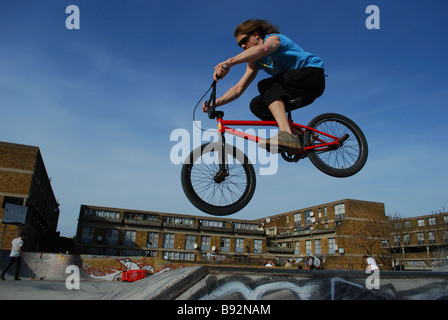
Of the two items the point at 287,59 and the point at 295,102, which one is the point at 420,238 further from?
the point at 287,59

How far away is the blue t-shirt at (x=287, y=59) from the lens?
13.5ft

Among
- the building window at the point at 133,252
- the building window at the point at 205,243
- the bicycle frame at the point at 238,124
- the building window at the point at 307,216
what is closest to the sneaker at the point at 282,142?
the bicycle frame at the point at 238,124

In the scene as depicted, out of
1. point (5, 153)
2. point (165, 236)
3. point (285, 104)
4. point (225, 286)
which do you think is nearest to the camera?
point (225, 286)

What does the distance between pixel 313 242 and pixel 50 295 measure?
51.5 metres

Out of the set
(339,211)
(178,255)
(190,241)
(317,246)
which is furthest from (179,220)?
(339,211)

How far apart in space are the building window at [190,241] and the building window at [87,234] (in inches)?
590

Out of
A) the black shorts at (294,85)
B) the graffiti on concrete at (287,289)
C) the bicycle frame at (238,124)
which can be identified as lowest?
the graffiti on concrete at (287,289)

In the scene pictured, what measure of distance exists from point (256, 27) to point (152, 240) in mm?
50589

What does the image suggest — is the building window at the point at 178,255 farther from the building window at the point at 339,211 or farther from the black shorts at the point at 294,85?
the black shorts at the point at 294,85

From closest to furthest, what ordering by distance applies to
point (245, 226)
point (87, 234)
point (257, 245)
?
point (87, 234)
point (257, 245)
point (245, 226)

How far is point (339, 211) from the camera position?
179 ft

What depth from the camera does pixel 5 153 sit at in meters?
29.1
